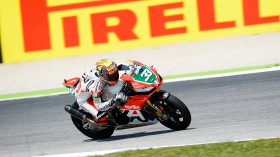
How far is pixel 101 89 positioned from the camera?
886 cm

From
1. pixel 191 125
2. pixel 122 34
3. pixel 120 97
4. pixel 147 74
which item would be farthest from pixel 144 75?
pixel 122 34

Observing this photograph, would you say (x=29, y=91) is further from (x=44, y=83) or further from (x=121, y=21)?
(x=121, y=21)

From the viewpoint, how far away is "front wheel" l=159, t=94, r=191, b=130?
852cm

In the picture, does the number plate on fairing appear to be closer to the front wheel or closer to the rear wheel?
the front wheel

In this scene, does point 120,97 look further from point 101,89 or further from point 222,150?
point 222,150

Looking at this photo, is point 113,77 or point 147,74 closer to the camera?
point 147,74

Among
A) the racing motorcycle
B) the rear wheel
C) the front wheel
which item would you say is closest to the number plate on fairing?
the racing motorcycle

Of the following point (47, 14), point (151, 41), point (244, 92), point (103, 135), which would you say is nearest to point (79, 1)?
point (47, 14)

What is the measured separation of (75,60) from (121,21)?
1.39m

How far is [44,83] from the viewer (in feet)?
46.7

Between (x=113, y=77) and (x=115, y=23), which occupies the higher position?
(x=115, y=23)

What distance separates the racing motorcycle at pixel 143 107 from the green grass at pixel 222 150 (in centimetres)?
113

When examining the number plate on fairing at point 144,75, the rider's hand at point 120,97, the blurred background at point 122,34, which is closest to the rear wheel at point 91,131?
the rider's hand at point 120,97

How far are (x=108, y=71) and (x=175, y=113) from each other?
1.04m
